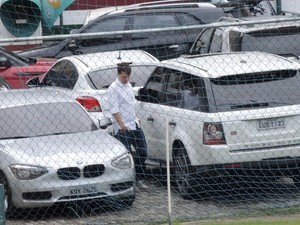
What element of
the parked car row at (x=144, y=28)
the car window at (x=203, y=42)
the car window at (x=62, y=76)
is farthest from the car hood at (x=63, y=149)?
the parked car row at (x=144, y=28)

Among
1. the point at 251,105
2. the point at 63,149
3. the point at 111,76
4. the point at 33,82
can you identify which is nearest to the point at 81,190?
the point at 63,149

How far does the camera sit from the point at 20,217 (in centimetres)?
1221

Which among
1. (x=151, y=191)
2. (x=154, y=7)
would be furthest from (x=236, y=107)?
(x=154, y=7)

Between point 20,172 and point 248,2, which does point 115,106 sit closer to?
point 20,172

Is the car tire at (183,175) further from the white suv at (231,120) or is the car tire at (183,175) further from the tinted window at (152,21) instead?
the tinted window at (152,21)

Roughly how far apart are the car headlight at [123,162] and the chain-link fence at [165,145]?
0.04 ft

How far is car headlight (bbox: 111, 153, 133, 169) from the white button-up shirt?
90 cm

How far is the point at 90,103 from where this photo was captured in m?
15.1

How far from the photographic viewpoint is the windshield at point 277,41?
15945mm

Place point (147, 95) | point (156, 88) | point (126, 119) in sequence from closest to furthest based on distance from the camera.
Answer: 1. point (126, 119)
2. point (156, 88)
3. point (147, 95)

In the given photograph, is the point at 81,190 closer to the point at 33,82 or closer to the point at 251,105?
the point at 251,105

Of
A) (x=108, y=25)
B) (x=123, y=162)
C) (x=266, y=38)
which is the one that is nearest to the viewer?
(x=123, y=162)

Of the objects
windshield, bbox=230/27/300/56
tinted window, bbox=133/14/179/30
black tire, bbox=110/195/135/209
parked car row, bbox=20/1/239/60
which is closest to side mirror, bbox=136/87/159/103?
black tire, bbox=110/195/135/209

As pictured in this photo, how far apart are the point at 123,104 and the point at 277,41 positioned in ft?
11.0
